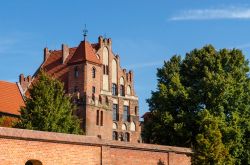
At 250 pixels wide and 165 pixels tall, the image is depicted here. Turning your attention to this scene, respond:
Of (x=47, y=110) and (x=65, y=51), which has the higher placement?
(x=65, y=51)

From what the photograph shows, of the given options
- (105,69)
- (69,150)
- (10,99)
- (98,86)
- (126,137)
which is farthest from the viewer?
(126,137)

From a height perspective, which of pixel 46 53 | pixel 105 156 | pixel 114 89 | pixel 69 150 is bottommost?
pixel 105 156

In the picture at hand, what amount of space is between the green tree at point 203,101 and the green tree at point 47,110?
6.01m

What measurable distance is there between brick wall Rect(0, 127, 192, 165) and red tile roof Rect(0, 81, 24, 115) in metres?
25.6

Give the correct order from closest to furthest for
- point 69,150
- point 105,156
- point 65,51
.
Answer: point 69,150, point 105,156, point 65,51

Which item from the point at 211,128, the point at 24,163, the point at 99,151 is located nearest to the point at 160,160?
the point at 99,151

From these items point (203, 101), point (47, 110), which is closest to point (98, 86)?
point (203, 101)

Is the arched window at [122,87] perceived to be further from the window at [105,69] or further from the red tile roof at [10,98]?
the red tile roof at [10,98]

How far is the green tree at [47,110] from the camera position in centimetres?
3039

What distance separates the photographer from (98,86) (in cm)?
5634

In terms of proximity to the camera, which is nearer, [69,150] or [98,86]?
[69,150]

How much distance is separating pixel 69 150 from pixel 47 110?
11.3 meters

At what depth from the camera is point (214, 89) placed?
32781 millimetres

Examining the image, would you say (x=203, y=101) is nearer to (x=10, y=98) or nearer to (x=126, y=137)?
(x=10, y=98)
